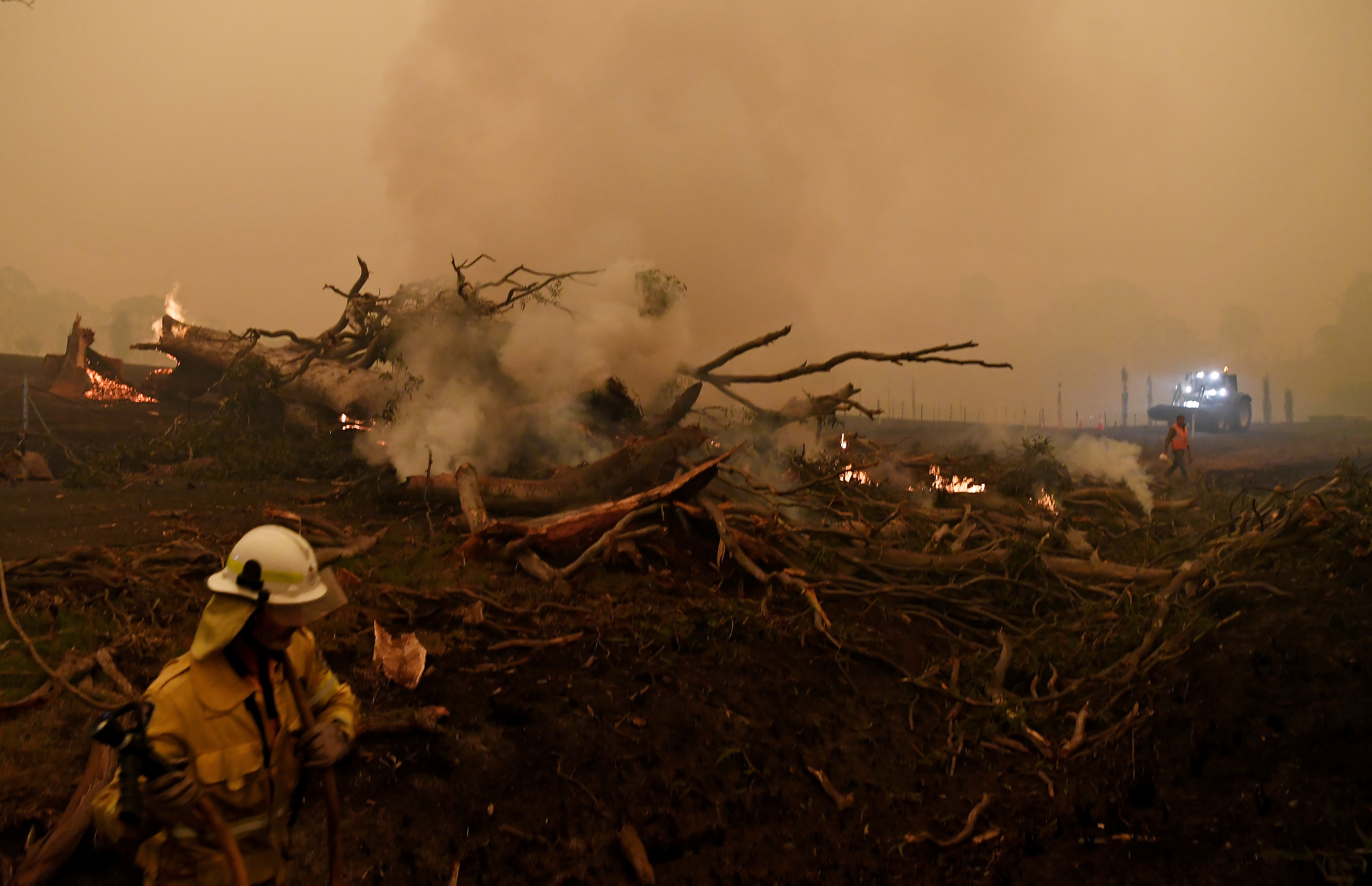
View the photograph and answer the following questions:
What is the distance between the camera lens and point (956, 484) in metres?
9.94

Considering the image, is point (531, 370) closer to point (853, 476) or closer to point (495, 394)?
point (495, 394)

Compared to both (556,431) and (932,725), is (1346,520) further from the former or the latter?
(556,431)

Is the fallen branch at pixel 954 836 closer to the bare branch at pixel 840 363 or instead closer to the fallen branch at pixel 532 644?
the fallen branch at pixel 532 644

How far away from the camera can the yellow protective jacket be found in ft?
5.97

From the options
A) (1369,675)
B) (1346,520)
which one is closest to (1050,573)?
(1346,520)

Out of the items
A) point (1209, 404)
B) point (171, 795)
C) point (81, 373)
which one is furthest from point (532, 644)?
point (1209, 404)

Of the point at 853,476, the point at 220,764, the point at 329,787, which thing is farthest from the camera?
the point at 853,476

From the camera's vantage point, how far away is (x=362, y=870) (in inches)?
113

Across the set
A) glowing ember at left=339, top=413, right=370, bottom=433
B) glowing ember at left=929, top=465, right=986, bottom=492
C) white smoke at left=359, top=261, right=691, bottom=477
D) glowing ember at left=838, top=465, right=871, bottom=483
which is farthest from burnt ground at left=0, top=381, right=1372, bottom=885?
glowing ember at left=339, top=413, right=370, bottom=433

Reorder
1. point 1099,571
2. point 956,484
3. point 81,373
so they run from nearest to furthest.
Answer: point 1099,571, point 956,484, point 81,373

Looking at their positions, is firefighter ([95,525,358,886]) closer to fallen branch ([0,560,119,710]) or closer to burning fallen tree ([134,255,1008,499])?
fallen branch ([0,560,119,710])

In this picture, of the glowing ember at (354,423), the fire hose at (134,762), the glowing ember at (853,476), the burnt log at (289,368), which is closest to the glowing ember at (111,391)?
the burnt log at (289,368)

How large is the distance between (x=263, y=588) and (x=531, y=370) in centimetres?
777

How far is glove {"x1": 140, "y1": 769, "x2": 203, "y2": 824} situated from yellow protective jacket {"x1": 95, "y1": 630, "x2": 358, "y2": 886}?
0.31 feet
